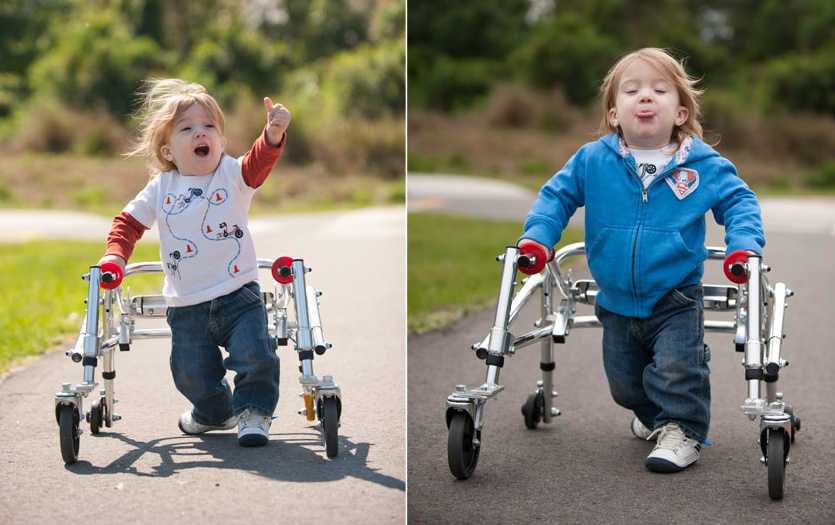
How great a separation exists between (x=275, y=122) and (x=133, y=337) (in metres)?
0.92

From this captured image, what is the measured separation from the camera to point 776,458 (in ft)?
10.7

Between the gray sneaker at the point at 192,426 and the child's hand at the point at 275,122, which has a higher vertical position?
the child's hand at the point at 275,122

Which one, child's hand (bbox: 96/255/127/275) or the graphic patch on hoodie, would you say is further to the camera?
the graphic patch on hoodie

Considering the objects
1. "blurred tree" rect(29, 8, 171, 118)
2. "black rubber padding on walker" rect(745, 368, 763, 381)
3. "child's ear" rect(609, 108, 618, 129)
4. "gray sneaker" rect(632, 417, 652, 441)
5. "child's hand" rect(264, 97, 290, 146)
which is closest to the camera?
"black rubber padding on walker" rect(745, 368, 763, 381)

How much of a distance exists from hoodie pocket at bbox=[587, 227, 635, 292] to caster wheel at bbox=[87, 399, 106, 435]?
1756mm

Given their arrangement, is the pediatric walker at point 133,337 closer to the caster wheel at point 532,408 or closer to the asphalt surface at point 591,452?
the asphalt surface at point 591,452

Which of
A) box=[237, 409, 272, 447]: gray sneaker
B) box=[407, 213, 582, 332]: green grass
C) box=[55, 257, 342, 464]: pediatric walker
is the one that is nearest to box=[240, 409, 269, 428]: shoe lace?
box=[237, 409, 272, 447]: gray sneaker

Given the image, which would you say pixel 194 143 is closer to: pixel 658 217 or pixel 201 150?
pixel 201 150

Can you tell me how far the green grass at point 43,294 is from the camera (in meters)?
5.23

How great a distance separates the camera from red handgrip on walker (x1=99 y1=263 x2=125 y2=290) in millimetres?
3301

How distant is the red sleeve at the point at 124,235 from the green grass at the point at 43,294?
263 millimetres

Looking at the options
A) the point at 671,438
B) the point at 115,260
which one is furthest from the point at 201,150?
the point at 671,438

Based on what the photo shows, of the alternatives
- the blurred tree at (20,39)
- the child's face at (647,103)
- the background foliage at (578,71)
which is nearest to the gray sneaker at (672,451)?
the child's face at (647,103)

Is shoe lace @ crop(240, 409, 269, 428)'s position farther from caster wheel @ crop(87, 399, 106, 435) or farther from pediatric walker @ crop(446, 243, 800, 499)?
pediatric walker @ crop(446, 243, 800, 499)
